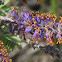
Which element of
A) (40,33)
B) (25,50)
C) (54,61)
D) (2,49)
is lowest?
(54,61)

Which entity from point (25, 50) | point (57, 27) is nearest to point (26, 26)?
point (57, 27)

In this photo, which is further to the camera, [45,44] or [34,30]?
[45,44]

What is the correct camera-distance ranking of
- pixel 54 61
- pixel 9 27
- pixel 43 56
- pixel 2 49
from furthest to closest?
1. pixel 43 56
2. pixel 54 61
3. pixel 2 49
4. pixel 9 27

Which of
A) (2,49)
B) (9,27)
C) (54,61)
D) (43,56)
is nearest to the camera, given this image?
(9,27)

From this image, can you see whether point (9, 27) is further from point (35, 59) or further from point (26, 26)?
point (35, 59)

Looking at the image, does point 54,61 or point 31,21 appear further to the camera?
point 54,61

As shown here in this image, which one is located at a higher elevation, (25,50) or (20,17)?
(20,17)

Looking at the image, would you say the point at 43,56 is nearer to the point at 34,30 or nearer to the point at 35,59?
the point at 35,59

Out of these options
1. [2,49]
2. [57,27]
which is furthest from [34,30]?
[2,49]

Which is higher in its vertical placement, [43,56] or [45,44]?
[45,44]
